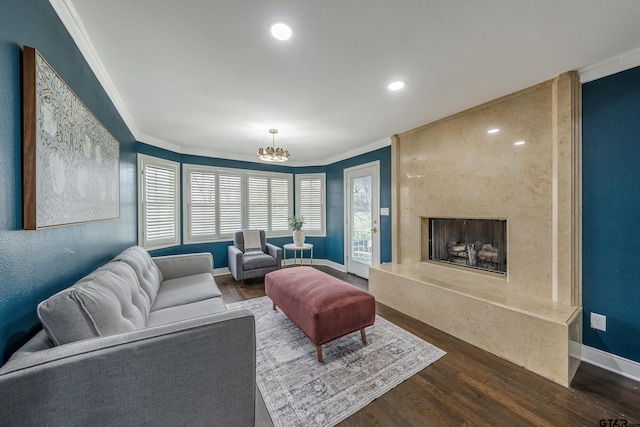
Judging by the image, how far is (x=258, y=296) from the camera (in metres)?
3.48

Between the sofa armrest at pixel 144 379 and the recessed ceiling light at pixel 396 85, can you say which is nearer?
the sofa armrest at pixel 144 379

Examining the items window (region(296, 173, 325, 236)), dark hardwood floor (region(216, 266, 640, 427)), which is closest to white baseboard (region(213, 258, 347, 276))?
window (region(296, 173, 325, 236))

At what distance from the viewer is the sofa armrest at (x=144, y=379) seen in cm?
84

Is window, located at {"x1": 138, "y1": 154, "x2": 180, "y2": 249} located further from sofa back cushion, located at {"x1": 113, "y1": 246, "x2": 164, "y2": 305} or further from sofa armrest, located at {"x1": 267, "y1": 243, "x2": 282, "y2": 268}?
sofa armrest, located at {"x1": 267, "y1": 243, "x2": 282, "y2": 268}

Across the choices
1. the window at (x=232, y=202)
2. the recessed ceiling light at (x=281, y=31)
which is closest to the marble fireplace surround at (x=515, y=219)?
the recessed ceiling light at (x=281, y=31)

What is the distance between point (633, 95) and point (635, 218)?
955mm

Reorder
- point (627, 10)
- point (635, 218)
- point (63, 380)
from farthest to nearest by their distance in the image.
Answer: point (635, 218)
point (627, 10)
point (63, 380)

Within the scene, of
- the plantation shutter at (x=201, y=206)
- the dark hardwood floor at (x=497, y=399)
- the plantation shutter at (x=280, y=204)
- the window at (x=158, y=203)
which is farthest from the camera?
the plantation shutter at (x=280, y=204)

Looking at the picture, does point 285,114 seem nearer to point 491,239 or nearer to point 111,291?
point 111,291

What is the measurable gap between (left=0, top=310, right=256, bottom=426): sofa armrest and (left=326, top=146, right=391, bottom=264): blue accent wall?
3097 mm

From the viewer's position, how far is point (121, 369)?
0.96 m

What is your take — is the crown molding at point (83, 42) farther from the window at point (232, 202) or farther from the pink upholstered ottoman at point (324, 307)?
the pink upholstered ottoman at point (324, 307)

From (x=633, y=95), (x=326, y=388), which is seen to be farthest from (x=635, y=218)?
(x=326, y=388)

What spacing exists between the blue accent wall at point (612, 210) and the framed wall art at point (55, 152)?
3707 millimetres
